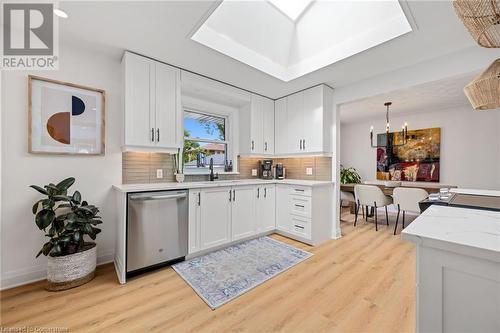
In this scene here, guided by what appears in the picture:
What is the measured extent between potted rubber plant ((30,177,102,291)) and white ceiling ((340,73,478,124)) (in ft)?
13.1

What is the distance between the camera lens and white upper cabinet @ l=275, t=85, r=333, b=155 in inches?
129

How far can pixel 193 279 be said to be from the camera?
2113 mm

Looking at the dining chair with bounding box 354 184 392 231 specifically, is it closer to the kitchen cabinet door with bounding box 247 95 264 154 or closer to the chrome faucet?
the kitchen cabinet door with bounding box 247 95 264 154

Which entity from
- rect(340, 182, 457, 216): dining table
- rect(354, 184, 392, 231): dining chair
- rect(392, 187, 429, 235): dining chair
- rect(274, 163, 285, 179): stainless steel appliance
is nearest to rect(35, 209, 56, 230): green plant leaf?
rect(274, 163, 285, 179): stainless steel appliance

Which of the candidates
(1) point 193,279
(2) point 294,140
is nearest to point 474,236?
(1) point 193,279

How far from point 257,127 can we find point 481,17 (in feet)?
9.66

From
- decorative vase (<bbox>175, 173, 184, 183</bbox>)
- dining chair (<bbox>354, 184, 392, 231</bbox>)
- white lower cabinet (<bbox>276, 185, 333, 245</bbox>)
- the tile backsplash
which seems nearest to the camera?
the tile backsplash

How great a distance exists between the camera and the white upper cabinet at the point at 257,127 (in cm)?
365

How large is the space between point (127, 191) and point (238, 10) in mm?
2293

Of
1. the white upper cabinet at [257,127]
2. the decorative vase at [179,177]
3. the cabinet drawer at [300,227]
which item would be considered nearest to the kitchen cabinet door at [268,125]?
the white upper cabinet at [257,127]

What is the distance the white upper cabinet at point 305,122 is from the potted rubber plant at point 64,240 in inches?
119

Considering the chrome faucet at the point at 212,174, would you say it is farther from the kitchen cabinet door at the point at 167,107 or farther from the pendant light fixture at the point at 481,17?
the pendant light fixture at the point at 481,17

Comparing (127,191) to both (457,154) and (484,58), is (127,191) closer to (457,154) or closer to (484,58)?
(484,58)

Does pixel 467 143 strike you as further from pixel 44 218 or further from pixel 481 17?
pixel 44 218
